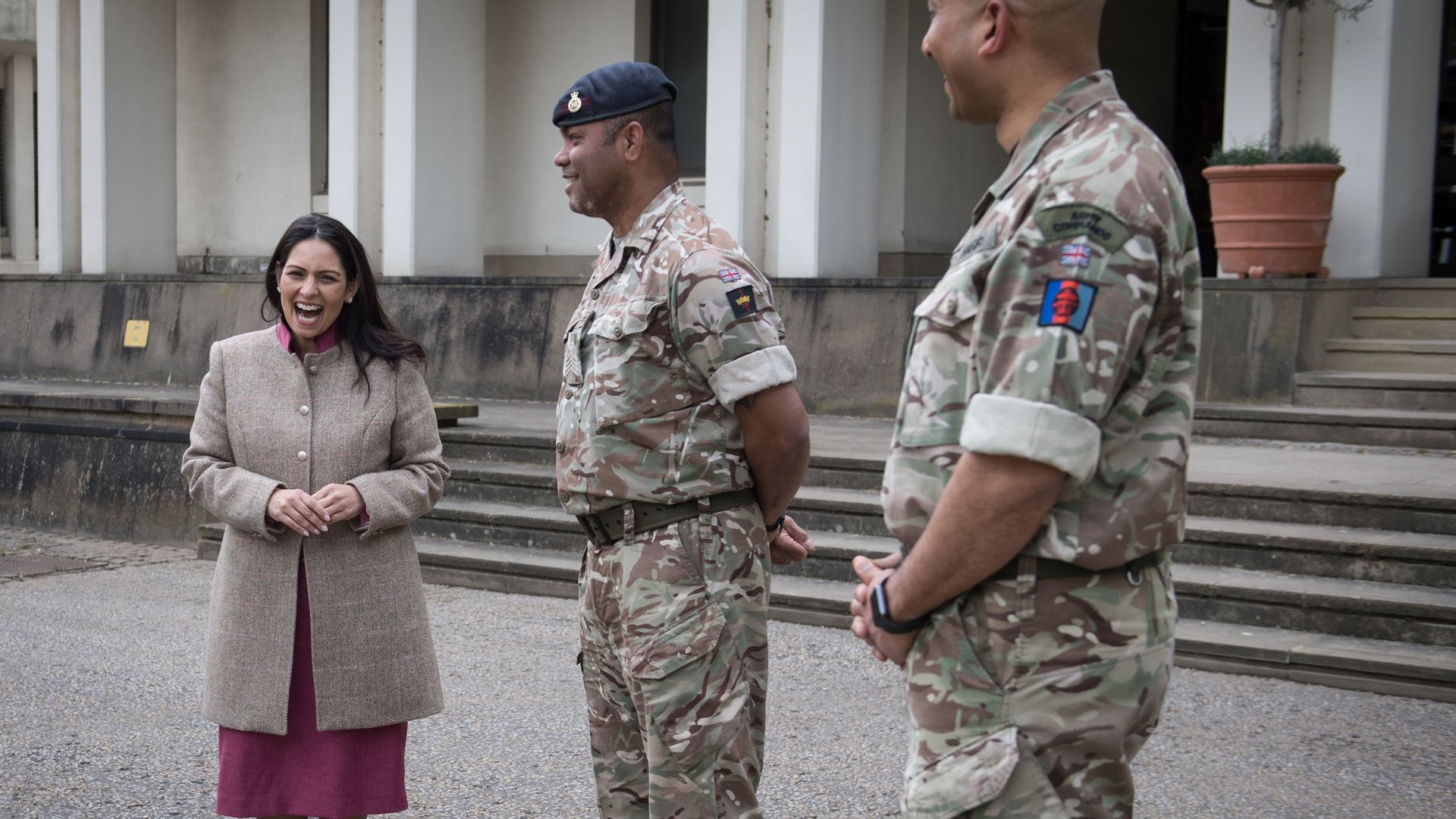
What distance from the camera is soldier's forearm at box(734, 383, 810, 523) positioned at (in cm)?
311

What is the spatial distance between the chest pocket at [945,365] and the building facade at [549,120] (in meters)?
8.43

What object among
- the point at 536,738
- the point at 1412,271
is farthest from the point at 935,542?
the point at 1412,271

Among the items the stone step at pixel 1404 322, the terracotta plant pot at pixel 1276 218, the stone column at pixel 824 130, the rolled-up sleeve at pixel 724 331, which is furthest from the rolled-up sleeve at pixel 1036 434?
the stone column at pixel 824 130

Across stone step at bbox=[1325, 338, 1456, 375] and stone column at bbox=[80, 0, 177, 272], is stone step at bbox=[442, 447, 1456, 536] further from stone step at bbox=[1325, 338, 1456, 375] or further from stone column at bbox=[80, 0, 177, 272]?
stone column at bbox=[80, 0, 177, 272]

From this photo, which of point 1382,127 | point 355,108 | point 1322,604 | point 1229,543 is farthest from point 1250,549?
point 355,108

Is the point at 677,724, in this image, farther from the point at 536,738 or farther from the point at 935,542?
→ the point at 536,738

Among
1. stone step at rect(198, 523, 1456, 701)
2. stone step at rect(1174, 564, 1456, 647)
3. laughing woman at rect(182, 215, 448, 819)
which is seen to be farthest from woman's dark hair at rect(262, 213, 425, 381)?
stone step at rect(1174, 564, 1456, 647)

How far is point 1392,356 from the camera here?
9.12 metres

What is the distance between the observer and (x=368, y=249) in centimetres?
1338

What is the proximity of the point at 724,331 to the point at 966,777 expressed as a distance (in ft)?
4.00

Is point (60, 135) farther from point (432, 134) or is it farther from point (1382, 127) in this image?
point (1382, 127)

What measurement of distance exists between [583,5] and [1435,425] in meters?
8.60

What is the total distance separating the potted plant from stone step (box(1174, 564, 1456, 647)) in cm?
332

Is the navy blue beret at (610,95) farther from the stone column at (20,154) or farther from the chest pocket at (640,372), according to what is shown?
the stone column at (20,154)
